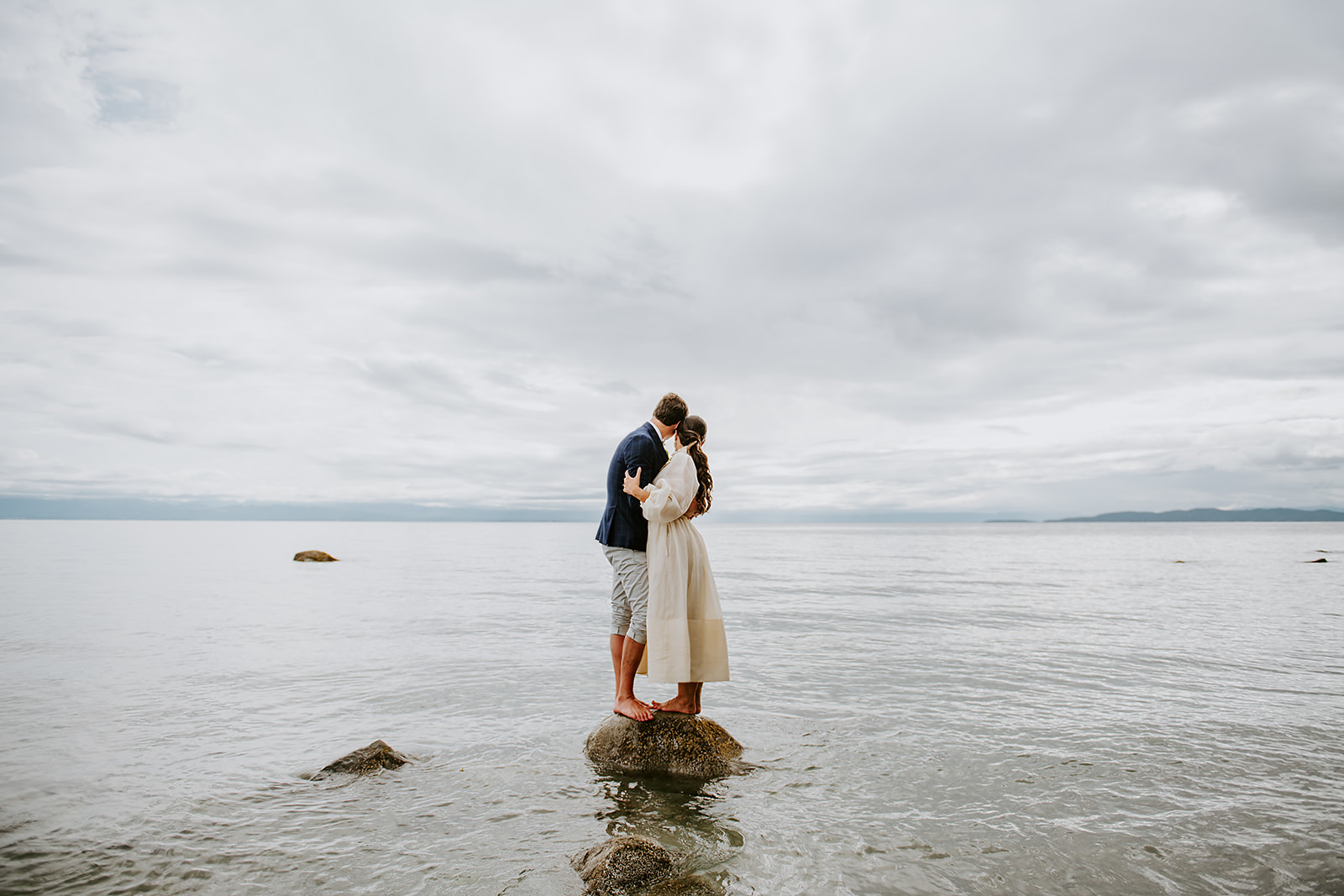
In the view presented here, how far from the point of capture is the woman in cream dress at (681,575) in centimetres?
690

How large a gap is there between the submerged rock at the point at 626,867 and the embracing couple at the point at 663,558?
1.79 metres

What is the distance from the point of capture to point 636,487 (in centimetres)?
684

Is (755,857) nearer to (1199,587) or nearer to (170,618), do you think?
(170,618)

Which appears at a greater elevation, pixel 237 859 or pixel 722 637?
pixel 722 637

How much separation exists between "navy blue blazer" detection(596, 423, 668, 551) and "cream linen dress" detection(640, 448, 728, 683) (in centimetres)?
15

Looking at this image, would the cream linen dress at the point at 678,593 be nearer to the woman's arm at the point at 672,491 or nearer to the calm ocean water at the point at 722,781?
the woman's arm at the point at 672,491

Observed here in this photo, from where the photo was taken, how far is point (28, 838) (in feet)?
19.2

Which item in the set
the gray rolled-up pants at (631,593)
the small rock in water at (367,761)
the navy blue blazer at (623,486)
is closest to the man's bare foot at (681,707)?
the gray rolled-up pants at (631,593)

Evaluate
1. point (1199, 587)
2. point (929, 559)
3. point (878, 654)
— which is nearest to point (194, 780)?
point (878, 654)

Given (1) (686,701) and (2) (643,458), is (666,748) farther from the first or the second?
(2) (643,458)

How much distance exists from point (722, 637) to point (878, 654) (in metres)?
8.82

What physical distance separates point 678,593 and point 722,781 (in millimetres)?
2065

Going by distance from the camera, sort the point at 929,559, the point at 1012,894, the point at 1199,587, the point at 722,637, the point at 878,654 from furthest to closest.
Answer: the point at 929,559 < the point at 1199,587 < the point at 878,654 < the point at 722,637 < the point at 1012,894

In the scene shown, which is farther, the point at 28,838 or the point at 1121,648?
the point at 1121,648
